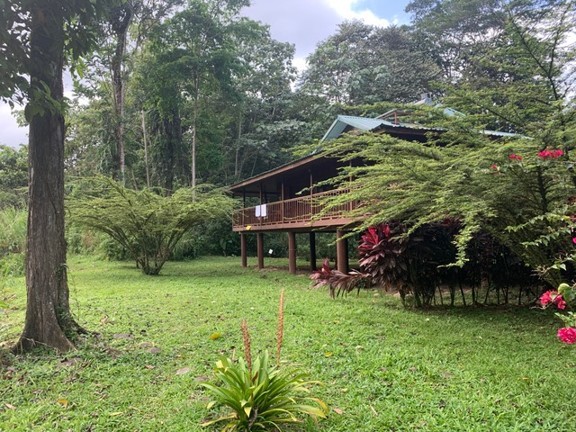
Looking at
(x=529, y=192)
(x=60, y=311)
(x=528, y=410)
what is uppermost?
(x=529, y=192)

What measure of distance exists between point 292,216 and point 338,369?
30.6 feet

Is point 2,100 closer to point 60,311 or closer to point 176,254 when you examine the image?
point 60,311

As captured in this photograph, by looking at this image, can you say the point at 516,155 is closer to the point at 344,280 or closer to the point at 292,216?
the point at 344,280

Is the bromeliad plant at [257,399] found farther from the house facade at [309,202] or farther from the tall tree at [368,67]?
the tall tree at [368,67]

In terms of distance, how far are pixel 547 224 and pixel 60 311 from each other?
204 inches

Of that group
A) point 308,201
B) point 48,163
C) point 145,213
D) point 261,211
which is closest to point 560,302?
point 48,163

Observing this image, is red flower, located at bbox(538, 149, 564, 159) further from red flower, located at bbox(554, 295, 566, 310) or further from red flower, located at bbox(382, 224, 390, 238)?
red flower, located at bbox(382, 224, 390, 238)

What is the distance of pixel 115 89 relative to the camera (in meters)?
19.6

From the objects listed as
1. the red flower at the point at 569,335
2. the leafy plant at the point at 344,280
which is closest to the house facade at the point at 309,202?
the leafy plant at the point at 344,280

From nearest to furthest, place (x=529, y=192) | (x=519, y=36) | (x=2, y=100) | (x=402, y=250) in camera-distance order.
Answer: (x=2, y=100) → (x=519, y=36) → (x=529, y=192) → (x=402, y=250)

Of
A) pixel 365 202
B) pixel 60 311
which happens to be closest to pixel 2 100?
pixel 60 311

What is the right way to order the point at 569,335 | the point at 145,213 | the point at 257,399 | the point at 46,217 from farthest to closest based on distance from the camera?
the point at 145,213, the point at 46,217, the point at 257,399, the point at 569,335

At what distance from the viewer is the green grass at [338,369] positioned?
275 centimetres

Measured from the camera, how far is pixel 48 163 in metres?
4.04
